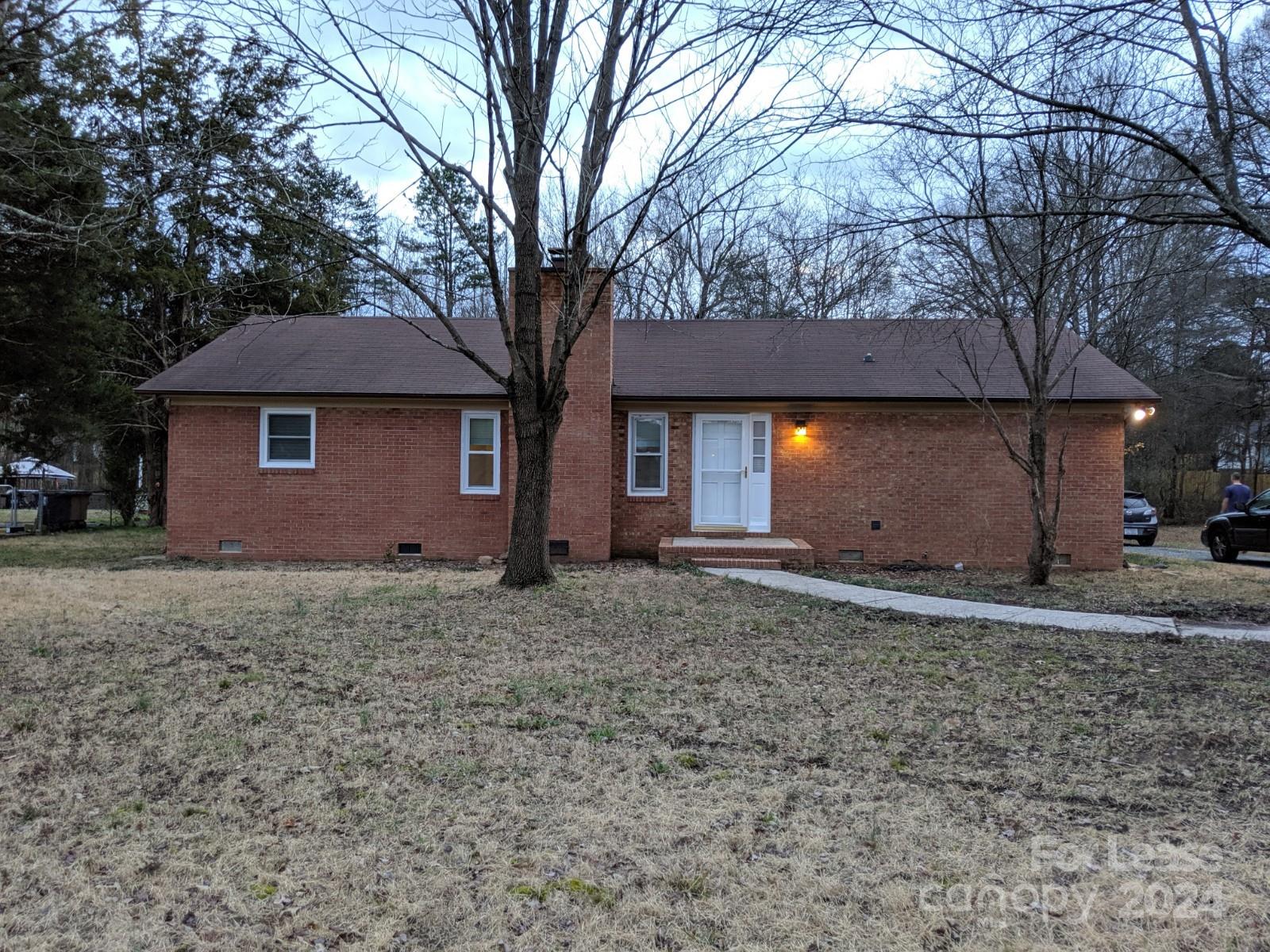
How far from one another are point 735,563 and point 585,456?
293cm

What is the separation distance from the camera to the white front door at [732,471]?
14.0m

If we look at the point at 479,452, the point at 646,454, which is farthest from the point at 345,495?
the point at 646,454

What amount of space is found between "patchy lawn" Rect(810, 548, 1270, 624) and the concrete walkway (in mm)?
448

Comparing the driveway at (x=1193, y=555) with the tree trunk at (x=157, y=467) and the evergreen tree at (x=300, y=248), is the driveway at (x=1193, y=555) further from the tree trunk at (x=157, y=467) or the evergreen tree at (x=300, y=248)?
the tree trunk at (x=157, y=467)

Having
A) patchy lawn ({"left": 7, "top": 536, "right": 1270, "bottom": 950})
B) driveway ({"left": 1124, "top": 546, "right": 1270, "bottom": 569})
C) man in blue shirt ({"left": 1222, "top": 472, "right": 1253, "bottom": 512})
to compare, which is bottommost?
patchy lawn ({"left": 7, "top": 536, "right": 1270, "bottom": 950})

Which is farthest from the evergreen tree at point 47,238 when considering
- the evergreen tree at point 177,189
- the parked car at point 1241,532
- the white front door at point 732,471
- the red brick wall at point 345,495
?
the parked car at point 1241,532

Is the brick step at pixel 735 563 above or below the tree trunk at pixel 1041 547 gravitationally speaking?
below

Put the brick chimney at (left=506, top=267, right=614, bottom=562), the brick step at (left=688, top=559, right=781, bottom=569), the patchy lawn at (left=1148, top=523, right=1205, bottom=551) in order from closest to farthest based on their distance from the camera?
the brick step at (left=688, top=559, right=781, bottom=569)
the brick chimney at (left=506, top=267, right=614, bottom=562)
the patchy lawn at (left=1148, top=523, right=1205, bottom=551)

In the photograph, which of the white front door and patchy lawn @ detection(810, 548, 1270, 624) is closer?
patchy lawn @ detection(810, 548, 1270, 624)

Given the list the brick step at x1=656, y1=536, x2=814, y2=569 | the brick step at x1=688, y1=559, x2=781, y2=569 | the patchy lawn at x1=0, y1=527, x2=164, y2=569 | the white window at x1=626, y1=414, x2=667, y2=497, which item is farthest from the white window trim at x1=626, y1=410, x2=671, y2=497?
the patchy lawn at x1=0, y1=527, x2=164, y2=569

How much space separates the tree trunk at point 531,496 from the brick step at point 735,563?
3.43m

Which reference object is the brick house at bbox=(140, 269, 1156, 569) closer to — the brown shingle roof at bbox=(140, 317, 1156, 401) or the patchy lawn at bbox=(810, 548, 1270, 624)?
the brown shingle roof at bbox=(140, 317, 1156, 401)

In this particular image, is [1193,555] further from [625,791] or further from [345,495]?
[625,791]

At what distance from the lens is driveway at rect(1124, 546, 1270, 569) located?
15.9 meters
